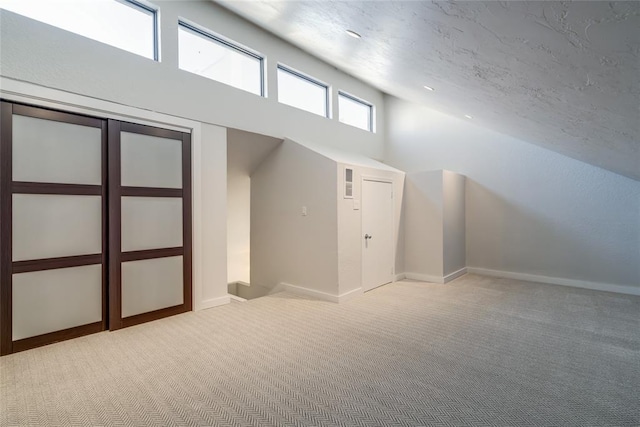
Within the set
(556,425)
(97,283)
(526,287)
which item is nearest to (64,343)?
(97,283)

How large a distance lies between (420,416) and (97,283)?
10.8ft

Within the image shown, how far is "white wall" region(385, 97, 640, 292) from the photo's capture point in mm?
4801

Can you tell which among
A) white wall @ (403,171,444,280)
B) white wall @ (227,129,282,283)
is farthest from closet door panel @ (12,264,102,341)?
white wall @ (403,171,444,280)

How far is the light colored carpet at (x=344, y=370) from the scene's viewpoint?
1.95 meters

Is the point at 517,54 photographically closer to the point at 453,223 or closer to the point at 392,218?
the point at 392,218

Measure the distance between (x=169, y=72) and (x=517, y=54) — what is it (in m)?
3.64

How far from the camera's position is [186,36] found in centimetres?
399

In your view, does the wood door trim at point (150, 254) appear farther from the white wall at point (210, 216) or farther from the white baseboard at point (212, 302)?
the white baseboard at point (212, 302)

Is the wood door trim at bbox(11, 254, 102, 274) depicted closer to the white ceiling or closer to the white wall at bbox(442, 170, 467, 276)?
the white ceiling

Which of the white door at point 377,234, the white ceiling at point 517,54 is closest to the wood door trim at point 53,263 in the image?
the white ceiling at point 517,54

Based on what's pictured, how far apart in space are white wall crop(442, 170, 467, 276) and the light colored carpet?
5.34 feet

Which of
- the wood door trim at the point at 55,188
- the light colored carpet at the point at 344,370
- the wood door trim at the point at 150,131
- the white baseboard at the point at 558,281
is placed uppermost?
the wood door trim at the point at 150,131

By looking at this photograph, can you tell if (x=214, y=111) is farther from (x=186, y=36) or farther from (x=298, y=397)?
(x=298, y=397)

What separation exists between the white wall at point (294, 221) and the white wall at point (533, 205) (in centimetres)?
321
